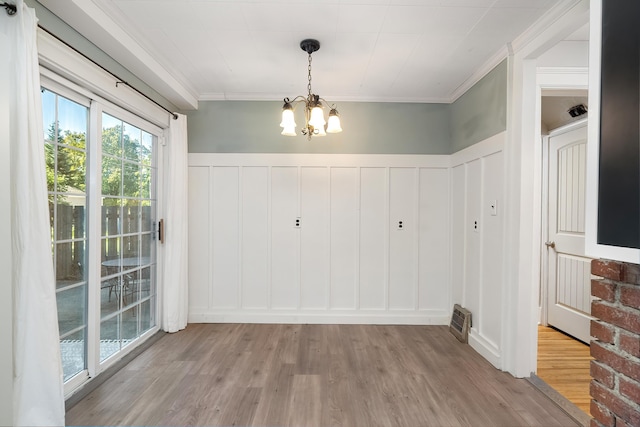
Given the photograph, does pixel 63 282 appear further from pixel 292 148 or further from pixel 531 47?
pixel 531 47

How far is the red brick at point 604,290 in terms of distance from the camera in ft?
3.83

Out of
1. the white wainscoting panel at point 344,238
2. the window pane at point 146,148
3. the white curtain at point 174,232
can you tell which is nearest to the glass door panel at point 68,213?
the window pane at point 146,148

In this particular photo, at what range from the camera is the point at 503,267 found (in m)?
2.61

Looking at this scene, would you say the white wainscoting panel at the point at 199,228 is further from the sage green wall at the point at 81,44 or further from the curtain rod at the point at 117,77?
the sage green wall at the point at 81,44

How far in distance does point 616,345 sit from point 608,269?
0.27 meters

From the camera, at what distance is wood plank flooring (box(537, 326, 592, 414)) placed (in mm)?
2279

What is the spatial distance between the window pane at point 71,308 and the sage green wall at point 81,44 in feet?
5.31

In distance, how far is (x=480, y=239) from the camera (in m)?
2.97

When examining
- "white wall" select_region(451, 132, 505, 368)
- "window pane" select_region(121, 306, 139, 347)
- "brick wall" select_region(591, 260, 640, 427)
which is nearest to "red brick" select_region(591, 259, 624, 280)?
"brick wall" select_region(591, 260, 640, 427)

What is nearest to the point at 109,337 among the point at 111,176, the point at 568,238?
the point at 111,176

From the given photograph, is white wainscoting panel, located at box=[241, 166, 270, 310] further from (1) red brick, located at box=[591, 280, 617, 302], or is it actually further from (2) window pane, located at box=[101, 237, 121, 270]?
(1) red brick, located at box=[591, 280, 617, 302]

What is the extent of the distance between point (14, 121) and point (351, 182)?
9.23 ft

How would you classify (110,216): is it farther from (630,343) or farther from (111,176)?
(630,343)

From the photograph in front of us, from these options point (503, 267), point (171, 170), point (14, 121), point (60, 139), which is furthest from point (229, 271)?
point (503, 267)
